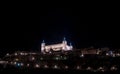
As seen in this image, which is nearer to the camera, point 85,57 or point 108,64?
point 108,64

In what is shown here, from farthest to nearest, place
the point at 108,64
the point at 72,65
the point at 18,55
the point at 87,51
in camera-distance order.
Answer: the point at 18,55 < the point at 87,51 < the point at 72,65 < the point at 108,64

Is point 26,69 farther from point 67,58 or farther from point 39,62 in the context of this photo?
point 67,58

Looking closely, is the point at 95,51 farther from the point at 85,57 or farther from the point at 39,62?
the point at 39,62

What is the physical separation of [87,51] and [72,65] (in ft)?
22.5

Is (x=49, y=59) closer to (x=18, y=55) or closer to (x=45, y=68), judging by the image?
(x=45, y=68)

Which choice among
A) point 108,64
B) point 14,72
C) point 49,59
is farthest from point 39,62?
point 108,64

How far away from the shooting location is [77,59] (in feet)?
148

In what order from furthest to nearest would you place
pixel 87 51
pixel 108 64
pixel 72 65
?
1. pixel 87 51
2. pixel 72 65
3. pixel 108 64

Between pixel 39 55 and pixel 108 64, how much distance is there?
615 inches

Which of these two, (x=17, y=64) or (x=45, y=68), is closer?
(x=45, y=68)

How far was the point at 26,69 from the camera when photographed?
47812mm

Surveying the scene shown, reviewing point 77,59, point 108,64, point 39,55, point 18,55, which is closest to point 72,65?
point 77,59

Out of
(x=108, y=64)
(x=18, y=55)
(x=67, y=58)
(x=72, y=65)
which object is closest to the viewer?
(x=108, y=64)

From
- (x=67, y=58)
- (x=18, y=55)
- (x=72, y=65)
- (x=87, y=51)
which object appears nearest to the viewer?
(x=72, y=65)
